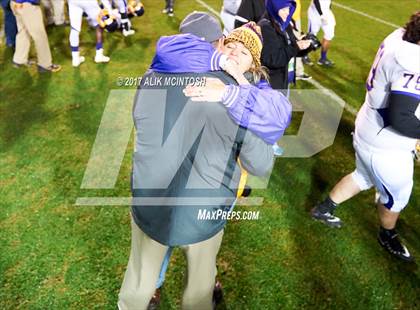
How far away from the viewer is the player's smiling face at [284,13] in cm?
409

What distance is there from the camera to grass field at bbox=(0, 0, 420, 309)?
3400mm

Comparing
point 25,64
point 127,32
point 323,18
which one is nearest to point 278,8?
point 323,18

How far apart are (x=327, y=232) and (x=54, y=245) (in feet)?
8.58

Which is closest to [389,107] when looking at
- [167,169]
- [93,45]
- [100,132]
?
[167,169]

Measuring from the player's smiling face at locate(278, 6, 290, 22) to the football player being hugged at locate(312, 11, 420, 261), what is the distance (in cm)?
123

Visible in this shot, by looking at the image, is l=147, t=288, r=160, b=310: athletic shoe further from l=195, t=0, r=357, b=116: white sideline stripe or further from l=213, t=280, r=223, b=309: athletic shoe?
l=195, t=0, r=357, b=116: white sideline stripe

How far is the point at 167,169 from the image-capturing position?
209 centimetres

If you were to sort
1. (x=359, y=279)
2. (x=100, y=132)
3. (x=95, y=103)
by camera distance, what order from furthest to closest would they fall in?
(x=95, y=103) → (x=100, y=132) → (x=359, y=279)

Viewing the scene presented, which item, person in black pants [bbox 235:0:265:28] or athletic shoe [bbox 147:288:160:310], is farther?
person in black pants [bbox 235:0:265:28]

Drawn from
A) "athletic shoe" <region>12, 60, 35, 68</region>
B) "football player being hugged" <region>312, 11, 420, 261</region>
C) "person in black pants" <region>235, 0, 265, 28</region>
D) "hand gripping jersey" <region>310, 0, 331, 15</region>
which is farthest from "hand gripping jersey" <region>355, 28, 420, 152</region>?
"athletic shoe" <region>12, 60, 35, 68</region>

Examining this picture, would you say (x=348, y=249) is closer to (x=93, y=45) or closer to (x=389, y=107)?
(x=389, y=107)

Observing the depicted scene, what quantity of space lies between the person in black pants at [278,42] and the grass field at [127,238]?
133cm

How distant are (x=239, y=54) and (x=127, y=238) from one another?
238 cm

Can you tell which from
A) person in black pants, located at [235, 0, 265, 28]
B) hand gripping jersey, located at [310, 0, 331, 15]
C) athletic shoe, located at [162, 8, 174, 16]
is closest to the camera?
person in black pants, located at [235, 0, 265, 28]
